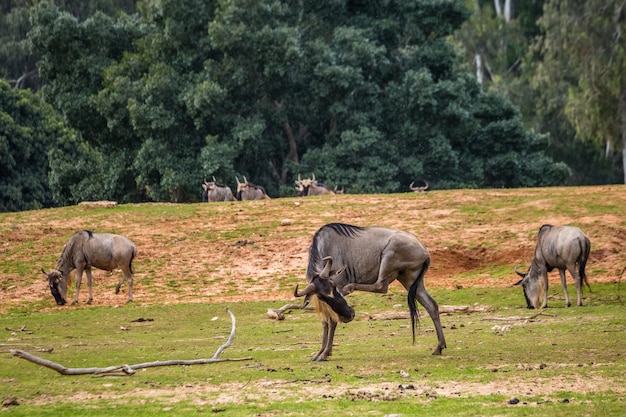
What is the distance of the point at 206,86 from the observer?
40.5 meters

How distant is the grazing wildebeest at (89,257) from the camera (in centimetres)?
2375

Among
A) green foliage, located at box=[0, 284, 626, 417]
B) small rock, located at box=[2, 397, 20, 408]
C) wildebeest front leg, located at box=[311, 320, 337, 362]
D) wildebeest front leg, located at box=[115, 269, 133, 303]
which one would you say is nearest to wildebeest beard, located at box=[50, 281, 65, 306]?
wildebeest front leg, located at box=[115, 269, 133, 303]

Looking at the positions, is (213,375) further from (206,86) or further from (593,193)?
(206,86)

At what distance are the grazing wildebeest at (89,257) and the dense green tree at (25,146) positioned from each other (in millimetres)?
23219

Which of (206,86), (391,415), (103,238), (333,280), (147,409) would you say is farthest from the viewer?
(206,86)

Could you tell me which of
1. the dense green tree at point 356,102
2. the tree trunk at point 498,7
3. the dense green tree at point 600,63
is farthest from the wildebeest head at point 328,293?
the tree trunk at point 498,7

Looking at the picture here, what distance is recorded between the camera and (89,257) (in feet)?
78.2

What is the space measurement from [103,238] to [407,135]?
898 inches

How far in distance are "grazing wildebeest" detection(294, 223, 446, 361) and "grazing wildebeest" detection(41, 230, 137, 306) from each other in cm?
978

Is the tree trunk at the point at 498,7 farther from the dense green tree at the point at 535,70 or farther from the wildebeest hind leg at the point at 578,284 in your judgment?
the wildebeest hind leg at the point at 578,284

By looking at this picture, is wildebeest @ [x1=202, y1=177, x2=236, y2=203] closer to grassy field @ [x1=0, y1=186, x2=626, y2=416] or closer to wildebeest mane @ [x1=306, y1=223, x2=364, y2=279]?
grassy field @ [x1=0, y1=186, x2=626, y2=416]

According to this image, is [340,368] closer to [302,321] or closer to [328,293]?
[328,293]

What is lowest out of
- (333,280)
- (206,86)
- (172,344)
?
(172,344)

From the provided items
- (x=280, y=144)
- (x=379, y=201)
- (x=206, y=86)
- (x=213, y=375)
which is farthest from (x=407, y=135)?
(x=213, y=375)
